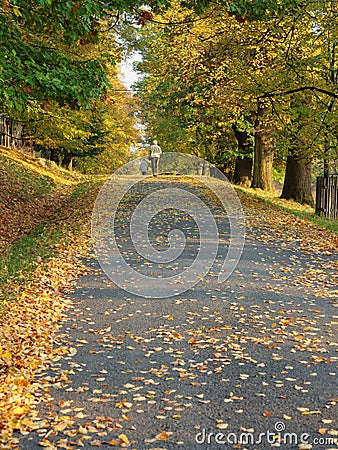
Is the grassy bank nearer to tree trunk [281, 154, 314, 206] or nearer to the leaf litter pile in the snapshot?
tree trunk [281, 154, 314, 206]

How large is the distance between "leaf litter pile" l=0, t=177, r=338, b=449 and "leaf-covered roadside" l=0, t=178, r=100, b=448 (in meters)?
0.02

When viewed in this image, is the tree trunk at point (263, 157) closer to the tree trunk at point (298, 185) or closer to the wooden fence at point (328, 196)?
the tree trunk at point (298, 185)

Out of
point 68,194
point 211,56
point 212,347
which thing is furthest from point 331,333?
point 68,194

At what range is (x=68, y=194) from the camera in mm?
26797

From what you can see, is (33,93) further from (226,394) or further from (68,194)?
(68,194)

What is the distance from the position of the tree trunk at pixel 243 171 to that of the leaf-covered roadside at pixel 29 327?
62.5 ft

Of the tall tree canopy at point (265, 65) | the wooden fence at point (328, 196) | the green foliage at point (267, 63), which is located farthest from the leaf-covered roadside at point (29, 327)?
the wooden fence at point (328, 196)

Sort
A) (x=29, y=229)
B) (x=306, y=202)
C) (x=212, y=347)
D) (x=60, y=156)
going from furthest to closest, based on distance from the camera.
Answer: (x=60, y=156), (x=306, y=202), (x=29, y=229), (x=212, y=347)

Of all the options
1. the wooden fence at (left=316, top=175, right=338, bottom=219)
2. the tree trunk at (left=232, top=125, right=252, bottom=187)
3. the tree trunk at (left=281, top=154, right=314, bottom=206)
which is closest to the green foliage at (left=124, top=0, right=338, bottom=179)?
the wooden fence at (left=316, top=175, right=338, bottom=219)

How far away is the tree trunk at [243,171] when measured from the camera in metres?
31.5

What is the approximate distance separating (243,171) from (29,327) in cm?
2517

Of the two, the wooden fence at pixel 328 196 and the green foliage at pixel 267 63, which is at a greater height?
the green foliage at pixel 267 63

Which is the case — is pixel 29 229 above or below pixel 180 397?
above

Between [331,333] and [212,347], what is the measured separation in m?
1.65
